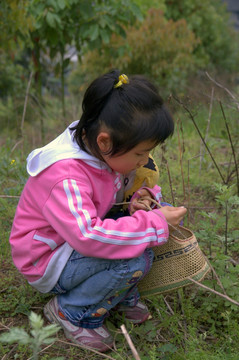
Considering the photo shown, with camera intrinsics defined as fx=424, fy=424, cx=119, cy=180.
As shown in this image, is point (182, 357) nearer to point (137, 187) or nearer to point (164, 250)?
point (164, 250)

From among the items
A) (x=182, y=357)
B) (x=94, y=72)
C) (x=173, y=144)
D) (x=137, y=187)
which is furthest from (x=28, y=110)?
(x=182, y=357)

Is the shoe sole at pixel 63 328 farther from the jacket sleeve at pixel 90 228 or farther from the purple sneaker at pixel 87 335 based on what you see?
the jacket sleeve at pixel 90 228

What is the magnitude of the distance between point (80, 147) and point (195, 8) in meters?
8.71

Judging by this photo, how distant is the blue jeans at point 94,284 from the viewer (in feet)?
5.04

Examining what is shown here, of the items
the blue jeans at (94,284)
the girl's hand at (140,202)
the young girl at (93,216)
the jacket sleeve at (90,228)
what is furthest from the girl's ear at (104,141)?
the blue jeans at (94,284)

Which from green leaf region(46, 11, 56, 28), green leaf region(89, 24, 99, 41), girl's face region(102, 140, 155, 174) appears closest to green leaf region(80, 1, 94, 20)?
green leaf region(89, 24, 99, 41)

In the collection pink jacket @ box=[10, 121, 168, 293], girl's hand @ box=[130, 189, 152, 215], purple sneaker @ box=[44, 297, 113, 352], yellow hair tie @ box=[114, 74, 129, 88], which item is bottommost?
purple sneaker @ box=[44, 297, 113, 352]

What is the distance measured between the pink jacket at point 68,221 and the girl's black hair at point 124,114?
0.12 meters

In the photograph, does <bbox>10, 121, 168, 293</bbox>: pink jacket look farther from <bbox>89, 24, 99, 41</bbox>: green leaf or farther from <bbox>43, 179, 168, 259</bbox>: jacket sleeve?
<bbox>89, 24, 99, 41</bbox>: green leaf

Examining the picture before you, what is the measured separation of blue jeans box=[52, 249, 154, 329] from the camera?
1.54 m

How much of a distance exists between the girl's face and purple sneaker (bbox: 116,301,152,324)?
59 centimetres

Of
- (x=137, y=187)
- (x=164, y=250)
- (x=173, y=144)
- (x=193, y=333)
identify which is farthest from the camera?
(x=173, y=144)

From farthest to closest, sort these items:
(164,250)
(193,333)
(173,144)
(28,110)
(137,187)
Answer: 1. (28,110)
2. (173,144)
3. (137,187)
4. (164,250)
5. (193,333)

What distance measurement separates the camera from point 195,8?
9281 millimetres
